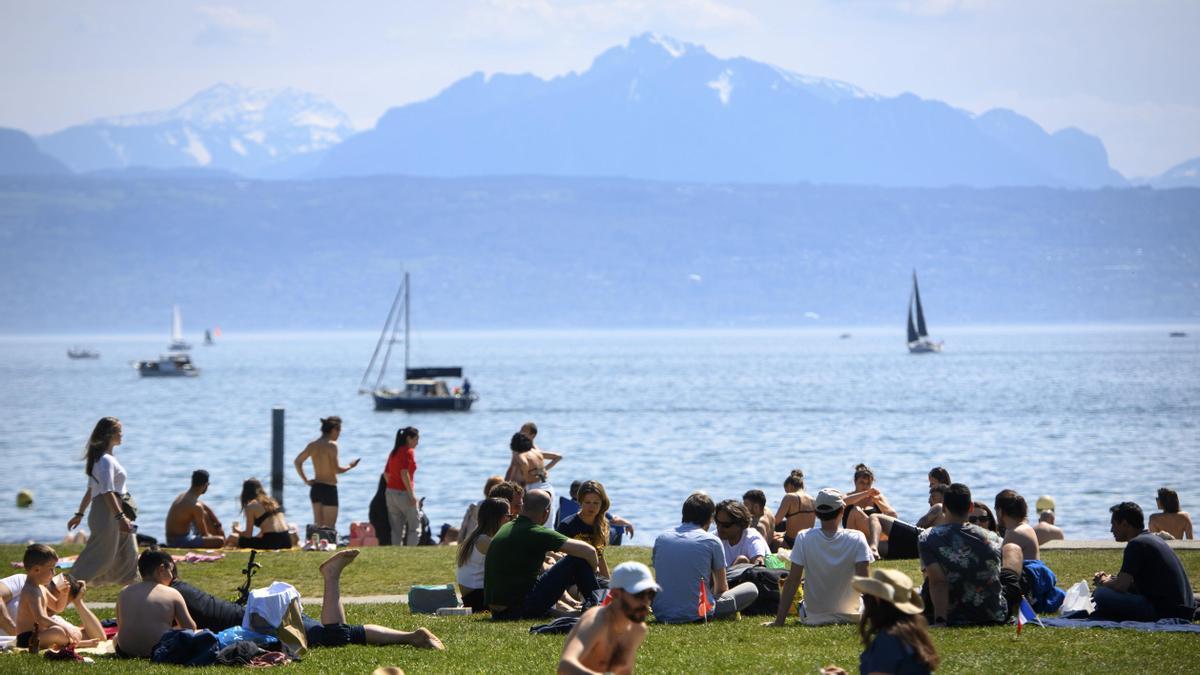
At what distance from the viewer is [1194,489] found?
130 feet

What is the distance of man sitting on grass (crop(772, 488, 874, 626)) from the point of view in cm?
1188

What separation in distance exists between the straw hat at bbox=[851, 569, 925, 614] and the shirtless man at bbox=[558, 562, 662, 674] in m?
1.02

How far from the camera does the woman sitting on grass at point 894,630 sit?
756 centimetres

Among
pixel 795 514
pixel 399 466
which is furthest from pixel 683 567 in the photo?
pixel 399 466

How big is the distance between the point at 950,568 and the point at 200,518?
37.2 ft

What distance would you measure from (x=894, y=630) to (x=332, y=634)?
5348 millimetres

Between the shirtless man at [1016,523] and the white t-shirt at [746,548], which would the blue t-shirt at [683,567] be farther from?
the shirtless man at [1016,523]

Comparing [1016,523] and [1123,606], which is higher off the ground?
[1016,523]

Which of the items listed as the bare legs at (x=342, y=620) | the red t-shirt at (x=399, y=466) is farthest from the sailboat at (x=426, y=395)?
the bare legs at (x=342, y=620)

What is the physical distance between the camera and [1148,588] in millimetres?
11977

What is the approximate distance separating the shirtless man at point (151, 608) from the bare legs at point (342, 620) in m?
0.99

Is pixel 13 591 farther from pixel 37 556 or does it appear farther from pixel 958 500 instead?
pixel 958 500

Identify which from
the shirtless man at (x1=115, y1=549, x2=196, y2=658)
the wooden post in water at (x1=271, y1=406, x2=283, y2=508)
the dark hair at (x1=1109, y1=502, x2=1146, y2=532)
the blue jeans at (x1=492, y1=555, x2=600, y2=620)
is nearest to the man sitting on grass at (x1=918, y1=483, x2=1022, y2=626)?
the dark hair at (x1=1109, y1=502, x2=1146, y2=532)

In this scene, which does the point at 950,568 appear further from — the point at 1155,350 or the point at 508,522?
the point at 1155,350
